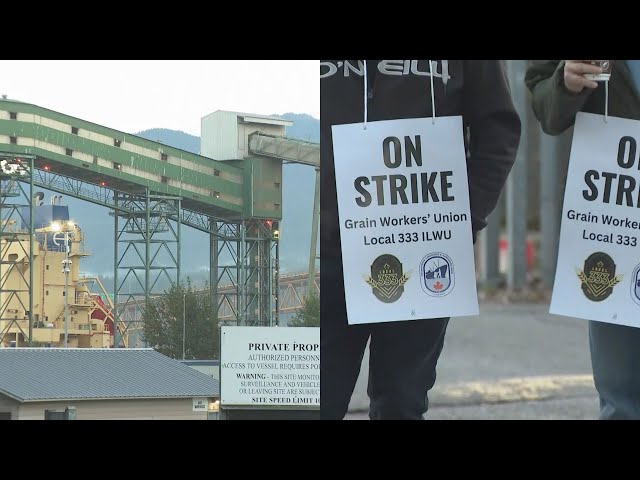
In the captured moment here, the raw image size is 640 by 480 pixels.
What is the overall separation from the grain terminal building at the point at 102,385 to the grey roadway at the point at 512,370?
69 centimetres

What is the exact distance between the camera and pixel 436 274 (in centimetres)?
395

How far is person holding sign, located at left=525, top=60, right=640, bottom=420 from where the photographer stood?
155 inches

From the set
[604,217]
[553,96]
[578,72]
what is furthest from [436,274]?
[578,72]

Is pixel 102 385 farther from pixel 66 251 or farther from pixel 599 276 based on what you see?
pixel 599 276

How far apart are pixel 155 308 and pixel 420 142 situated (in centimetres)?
111

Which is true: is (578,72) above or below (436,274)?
above

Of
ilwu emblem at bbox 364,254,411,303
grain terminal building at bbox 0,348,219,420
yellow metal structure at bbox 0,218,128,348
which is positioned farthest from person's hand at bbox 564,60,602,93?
yellow metal structure at bbox 0,218,128,348

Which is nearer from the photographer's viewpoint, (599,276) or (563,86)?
(563,86)

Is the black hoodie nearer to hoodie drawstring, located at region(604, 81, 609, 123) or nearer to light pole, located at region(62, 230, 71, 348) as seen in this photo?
hoodie drawstring, located at region(604, 81, 609, 123)

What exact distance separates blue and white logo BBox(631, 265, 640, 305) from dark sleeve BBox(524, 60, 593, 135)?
22.5 inches

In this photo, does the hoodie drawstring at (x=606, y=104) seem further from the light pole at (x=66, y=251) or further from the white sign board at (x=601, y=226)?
the light pole at (x=66, y=251)

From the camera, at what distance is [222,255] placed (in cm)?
402

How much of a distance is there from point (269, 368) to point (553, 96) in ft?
4.54
